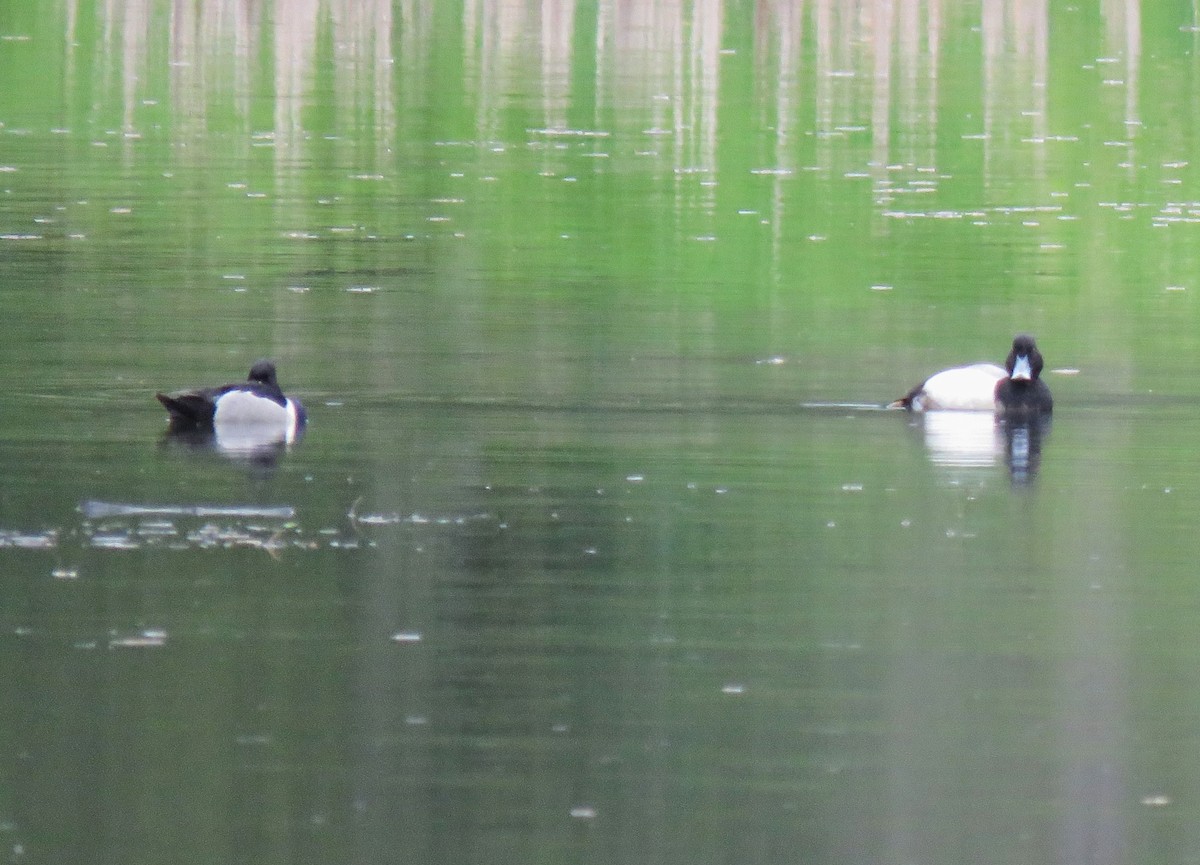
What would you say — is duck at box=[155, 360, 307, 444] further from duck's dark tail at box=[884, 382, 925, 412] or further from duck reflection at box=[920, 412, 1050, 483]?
duck's dark tail at box=[884, 382, 925, 412]

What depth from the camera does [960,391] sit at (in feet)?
58.9

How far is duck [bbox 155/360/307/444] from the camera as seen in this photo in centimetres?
1591

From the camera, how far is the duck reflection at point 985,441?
1563cm

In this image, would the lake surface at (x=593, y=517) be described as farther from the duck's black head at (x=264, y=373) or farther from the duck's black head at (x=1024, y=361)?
the duck's black head at (x=264, y=373)

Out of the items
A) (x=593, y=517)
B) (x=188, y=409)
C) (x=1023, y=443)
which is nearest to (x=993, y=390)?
(x=1023, y=443)

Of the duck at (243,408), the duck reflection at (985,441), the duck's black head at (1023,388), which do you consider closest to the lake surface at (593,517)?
the duck reflection at (985,441)

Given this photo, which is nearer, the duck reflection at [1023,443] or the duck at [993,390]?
the duck reflection at [1023,443]

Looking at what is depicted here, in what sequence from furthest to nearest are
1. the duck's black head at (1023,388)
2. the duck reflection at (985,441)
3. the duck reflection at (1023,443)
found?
the duck's black head at (1023,388) → the duck reflection at (985,441) → the duck reflection at (1023,443)

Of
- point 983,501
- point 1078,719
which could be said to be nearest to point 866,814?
point 1078,719

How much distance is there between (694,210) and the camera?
30312 mm

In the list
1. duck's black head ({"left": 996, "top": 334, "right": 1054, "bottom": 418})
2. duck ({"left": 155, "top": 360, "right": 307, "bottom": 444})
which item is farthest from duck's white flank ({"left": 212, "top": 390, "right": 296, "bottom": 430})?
duck's black head ({"left": 996, "top": 334, "right": 1054, "bottom": 418})

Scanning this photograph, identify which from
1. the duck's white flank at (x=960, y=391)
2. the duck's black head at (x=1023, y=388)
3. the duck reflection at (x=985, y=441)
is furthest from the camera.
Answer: the duck's white flank at (x=960, y=391)

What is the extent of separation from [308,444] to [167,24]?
1838 inches

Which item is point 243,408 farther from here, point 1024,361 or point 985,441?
point 1024,361
